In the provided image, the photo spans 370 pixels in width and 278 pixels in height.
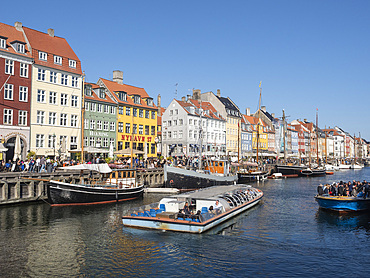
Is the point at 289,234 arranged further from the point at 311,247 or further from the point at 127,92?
the point at 127,92

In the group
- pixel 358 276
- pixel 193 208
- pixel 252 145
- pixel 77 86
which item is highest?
pixel 77 86

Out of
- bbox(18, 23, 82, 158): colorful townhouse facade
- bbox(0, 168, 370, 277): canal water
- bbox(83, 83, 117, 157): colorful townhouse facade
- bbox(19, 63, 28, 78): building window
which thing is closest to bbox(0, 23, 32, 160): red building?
bbox(19, 63, 28, 78): building window

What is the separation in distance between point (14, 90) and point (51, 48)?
32.1 ft

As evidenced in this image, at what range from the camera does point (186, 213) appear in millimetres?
22672

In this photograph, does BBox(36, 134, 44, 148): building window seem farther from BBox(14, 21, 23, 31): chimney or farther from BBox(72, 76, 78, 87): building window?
BBox(14, 21, 23, 31): chimney

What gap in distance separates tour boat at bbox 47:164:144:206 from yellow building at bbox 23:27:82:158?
10.1 m

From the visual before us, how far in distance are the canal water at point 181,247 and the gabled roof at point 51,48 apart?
27.5 metres

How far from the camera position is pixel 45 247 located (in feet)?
63.5

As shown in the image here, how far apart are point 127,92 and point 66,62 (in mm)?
16078

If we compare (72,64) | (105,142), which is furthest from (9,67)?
(105,142)

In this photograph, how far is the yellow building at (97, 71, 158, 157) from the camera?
63.4 meters

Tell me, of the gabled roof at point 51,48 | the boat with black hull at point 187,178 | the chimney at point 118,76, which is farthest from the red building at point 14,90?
the chimney at point 118,76

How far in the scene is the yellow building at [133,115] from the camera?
63406mm

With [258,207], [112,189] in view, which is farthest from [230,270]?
[112,189]
